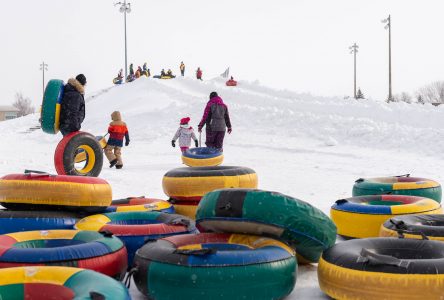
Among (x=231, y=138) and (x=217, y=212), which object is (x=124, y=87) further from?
(x=217, y=212)

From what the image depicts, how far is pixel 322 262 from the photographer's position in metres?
5.14

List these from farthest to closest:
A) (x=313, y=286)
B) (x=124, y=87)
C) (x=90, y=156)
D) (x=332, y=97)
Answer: (x=124, y=87), (x=332, y=97), (x=90, y=156), (x=313, y=286)

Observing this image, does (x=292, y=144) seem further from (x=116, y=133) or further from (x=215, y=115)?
(x=116, y=133)

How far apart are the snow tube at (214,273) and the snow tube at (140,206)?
7.12ft

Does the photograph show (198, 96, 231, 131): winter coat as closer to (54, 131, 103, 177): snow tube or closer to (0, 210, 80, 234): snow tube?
(54, 131, 103, 177): snow tube

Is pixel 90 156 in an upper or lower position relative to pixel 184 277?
upper

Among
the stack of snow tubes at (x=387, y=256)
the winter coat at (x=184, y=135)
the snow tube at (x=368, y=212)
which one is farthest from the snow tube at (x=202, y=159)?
the stack of snow tubes at (x=387, y=256)

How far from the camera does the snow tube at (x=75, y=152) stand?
10.3 m

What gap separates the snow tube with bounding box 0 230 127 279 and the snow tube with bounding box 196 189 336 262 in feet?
3.03

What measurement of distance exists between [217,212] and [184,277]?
967mm

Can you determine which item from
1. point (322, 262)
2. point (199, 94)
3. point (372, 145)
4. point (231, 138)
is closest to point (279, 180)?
point (322, 262)

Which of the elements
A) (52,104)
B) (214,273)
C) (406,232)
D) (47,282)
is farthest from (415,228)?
(52,104)

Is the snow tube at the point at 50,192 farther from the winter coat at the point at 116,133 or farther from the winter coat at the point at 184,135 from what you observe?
the winter coat at the point at 184,135

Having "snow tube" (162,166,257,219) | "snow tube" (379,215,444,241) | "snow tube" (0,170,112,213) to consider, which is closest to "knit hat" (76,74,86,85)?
"snow tube" (162,166,257,219)
